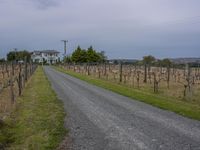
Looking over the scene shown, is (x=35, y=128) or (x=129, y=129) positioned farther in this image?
(x=35, y=128)

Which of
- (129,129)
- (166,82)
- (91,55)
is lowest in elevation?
(166,82)

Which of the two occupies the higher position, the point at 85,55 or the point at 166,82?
the point at 85,55

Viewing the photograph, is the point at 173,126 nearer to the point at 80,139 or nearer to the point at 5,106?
the point at 80,139

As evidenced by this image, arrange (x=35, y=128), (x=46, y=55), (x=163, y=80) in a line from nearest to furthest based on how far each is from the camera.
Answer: (x=35, y=128) < (x=163, y=80) < (x=46, y=55)

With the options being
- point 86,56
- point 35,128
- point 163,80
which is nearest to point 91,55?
point 86,56

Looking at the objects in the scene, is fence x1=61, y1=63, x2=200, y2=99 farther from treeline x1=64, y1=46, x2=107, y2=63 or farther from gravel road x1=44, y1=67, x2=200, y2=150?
treeline x1=64, y1=46, x2=107, y2=63

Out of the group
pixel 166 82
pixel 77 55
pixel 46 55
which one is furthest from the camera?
pixel 46 55

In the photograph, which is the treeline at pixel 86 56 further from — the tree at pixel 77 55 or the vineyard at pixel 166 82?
the vineyard at pixel 166 82

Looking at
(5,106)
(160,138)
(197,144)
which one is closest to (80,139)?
(160,138)

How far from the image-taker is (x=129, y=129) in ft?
30.4

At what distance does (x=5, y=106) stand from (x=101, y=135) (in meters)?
7.27

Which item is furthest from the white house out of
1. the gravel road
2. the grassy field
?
the gravel road

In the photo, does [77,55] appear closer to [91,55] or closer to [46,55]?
[91,55]

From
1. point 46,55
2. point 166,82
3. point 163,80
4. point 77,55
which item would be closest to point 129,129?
point 166,82
